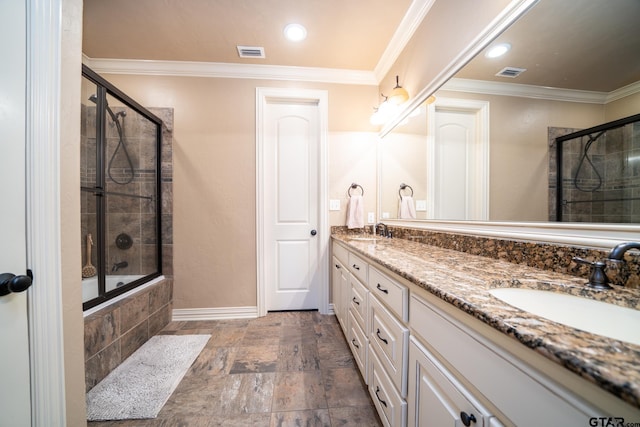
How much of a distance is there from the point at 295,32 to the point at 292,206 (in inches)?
60.1

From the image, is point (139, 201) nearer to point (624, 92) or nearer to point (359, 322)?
point (359, 322)

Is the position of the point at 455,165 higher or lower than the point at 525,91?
lower

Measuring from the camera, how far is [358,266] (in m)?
1.41

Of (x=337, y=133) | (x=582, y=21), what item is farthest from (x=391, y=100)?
(x=582, y=21)

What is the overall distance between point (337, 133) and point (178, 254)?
2060 millimetres

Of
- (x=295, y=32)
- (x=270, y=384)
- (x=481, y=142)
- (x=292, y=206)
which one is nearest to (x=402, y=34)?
(x=295, y=32)

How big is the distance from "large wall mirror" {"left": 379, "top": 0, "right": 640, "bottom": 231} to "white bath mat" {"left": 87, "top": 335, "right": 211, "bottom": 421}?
2.06 metres

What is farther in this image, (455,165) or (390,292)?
(455,165)

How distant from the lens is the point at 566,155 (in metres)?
0.80

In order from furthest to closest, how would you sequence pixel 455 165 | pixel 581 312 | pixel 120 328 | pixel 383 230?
pixel 383 230
pixel 120 328
pixel 455 165
pixel 581 312

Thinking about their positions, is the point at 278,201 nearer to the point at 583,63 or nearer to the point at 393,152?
the point at 393,152

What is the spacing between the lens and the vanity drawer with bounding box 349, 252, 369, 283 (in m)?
1.29

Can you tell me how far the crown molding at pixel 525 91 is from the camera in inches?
29.2

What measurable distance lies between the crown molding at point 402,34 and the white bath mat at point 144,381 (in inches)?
116
